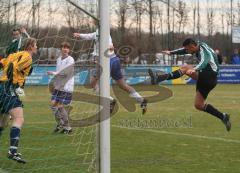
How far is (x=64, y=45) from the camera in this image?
37.1 feet

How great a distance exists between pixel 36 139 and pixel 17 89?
2478mm

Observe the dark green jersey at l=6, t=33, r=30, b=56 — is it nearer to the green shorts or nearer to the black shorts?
the green shorts

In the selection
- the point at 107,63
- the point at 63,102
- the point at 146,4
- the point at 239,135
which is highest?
the point at 146,4

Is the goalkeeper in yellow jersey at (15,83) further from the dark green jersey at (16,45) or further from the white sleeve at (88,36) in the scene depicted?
the white sleeve at (88,36)

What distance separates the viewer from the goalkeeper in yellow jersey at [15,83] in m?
8.87

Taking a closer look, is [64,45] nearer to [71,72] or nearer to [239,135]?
[71,72]

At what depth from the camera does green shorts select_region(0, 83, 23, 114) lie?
9.01m

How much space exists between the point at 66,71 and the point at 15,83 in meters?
3.54

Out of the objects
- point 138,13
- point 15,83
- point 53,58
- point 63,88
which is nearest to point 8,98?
point 15,83

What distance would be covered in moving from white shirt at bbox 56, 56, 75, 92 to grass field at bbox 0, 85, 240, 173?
1.91 feet

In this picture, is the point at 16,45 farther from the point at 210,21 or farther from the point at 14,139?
the point at 210,21

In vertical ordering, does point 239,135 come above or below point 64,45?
below

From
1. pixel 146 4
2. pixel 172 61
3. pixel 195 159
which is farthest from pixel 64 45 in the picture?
pixel 146 4

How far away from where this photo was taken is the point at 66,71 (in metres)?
12.4
